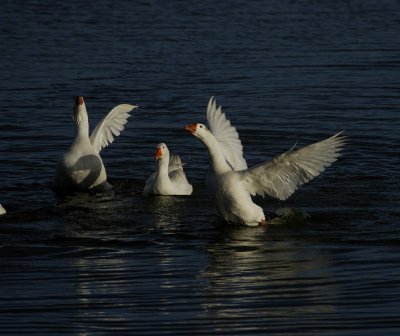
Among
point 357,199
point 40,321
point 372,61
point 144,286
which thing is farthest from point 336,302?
point 372,61


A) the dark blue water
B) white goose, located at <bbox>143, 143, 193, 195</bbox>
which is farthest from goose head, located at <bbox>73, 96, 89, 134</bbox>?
white goose, located at <bbox>143, 143, 193, 195</bbox>

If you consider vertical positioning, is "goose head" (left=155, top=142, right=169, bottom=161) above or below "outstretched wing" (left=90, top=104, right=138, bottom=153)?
below

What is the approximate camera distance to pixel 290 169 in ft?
42.9

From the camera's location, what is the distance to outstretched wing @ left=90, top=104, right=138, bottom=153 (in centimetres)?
1631

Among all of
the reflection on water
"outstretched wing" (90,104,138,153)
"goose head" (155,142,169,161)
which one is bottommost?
the reflection on water

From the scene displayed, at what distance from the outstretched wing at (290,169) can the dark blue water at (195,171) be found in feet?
1.50

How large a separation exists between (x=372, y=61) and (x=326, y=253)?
12899mm

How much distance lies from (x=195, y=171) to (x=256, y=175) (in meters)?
3.47

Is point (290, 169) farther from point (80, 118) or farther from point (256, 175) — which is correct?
point (80, 118)

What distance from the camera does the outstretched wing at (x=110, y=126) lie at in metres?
16.3

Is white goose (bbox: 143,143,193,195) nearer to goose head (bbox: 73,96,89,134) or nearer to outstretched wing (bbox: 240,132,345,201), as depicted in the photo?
goose head (bbox: 73,96,89,134)

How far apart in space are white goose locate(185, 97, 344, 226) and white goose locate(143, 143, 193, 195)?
178 centimetres

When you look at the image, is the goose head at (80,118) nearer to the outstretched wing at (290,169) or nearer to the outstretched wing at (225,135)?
the outstretched wing at (225,135)

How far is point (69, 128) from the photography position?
1875cm
